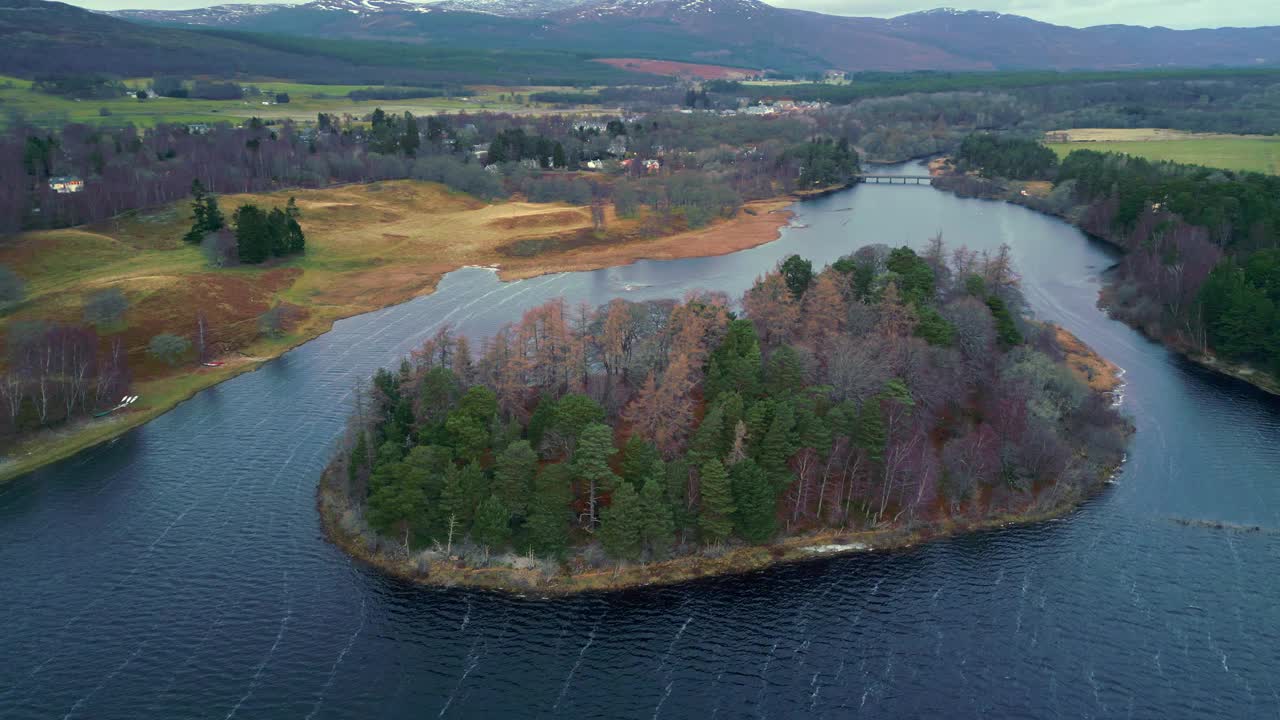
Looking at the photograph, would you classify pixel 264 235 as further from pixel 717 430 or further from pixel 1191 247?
pixel 1191 247

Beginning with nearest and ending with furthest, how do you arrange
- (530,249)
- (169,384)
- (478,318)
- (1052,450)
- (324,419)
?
(1052,450) → (324,419) → (169,384) → (478,318) → (530,249)

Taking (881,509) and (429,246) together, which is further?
(429,246)

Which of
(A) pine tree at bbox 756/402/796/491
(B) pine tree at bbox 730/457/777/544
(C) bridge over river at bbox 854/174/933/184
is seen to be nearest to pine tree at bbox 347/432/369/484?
(B) pine tree at bbox 730/457/777/544

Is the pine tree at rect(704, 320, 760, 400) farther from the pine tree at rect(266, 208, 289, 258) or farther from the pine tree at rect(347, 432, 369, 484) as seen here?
the pine tree at rect(266, 208, 289, 258)

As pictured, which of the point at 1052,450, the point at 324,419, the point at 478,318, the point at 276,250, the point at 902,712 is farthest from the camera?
the point at 276,250

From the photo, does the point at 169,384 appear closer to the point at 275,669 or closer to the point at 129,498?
the point at 129,498

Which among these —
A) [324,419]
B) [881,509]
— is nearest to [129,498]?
[324,419]

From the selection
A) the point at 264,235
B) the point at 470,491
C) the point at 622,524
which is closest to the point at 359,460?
the point at 470,491
